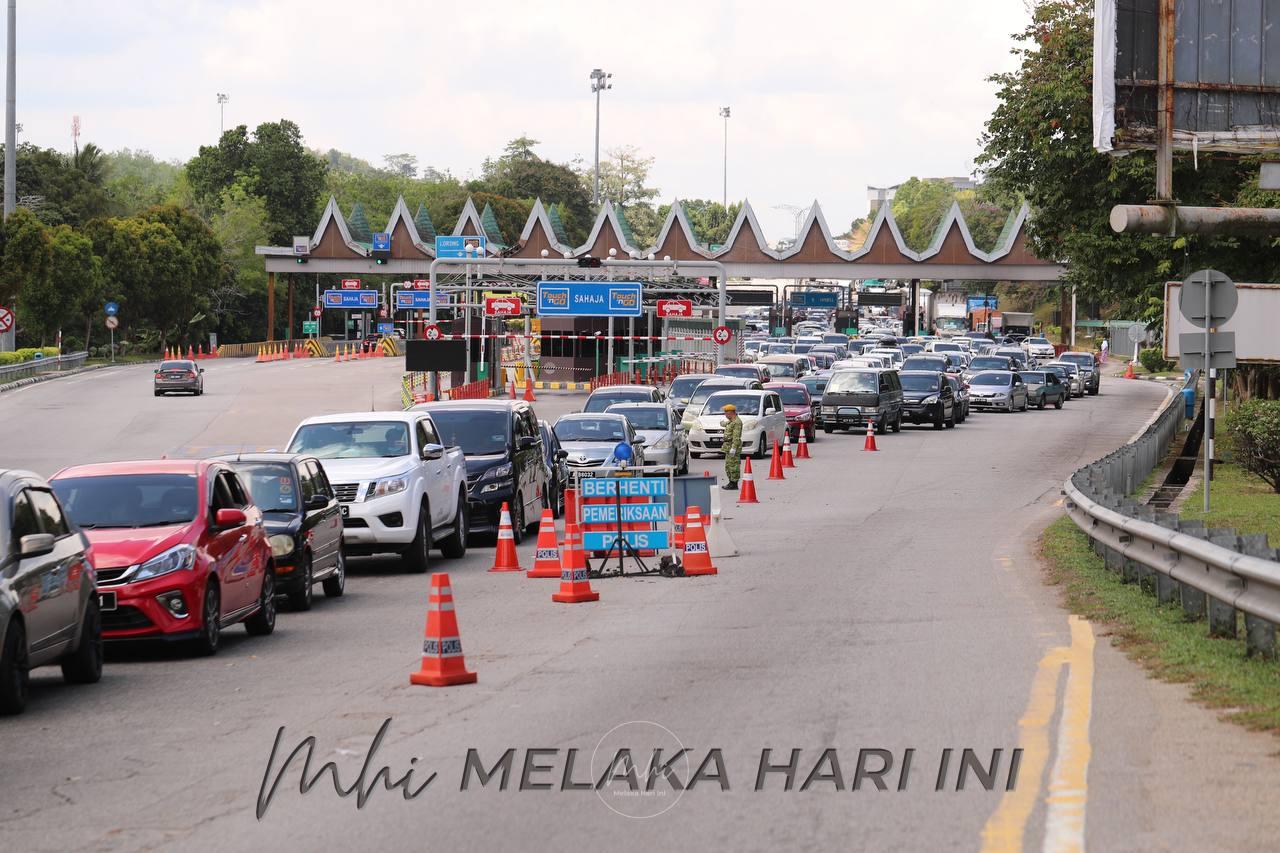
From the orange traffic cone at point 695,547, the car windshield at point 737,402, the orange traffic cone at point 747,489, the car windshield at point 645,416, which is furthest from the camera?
the car windshield at point 737,402

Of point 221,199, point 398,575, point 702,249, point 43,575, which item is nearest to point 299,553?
point 398,575

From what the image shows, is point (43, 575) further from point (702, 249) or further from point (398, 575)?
point (702, 249)

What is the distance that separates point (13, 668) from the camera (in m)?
10.7

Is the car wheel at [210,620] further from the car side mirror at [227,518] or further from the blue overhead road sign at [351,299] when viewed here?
the blue overhead road sign at [351,299]

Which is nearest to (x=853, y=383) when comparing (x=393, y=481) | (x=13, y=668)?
(x=393, y=481)

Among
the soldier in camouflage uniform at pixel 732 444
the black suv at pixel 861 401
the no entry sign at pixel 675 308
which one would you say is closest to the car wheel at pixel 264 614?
the soldier in camouflage uniform at pixel 732 444

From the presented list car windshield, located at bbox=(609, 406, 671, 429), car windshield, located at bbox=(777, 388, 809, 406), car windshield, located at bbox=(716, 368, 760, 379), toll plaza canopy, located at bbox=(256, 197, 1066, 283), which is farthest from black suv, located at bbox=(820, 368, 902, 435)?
toll plaza canopy, located at bbox=(256, 197, 1066, 283)

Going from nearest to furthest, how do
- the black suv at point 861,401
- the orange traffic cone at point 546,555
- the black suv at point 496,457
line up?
the orange traffic cone at point 546,555, the black suv at point 496,457, the black suv at point 861,401

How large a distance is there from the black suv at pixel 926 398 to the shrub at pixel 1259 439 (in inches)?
891

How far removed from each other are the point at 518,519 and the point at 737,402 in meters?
17.8

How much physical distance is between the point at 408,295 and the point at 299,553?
8706 cm

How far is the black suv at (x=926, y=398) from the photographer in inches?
2046

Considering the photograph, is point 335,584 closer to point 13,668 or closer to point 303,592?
point 303,592

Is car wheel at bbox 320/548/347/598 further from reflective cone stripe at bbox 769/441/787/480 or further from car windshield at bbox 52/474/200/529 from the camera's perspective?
reflective cone stripe at bbox 769/441/787/480
